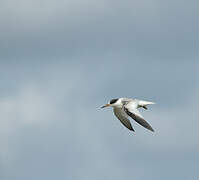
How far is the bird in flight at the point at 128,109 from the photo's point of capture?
50.1 m

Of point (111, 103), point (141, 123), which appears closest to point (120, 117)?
point (111, 103)

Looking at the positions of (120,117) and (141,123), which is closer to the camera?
(141,123)

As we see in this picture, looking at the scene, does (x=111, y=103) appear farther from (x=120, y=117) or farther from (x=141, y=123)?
(x=141, y=123)

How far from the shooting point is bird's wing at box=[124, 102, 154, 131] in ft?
162

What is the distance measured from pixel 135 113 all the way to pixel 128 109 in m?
1.17

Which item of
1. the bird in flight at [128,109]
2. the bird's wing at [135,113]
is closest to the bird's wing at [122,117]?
the bird in flight at [128,109]

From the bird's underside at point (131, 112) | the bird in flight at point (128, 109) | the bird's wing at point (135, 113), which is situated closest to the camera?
the bird's wing at point (135, 113)

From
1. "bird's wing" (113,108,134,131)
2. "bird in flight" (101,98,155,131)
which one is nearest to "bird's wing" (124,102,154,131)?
"bird in flight" (101,98,155,131)

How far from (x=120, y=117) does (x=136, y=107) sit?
203 inches

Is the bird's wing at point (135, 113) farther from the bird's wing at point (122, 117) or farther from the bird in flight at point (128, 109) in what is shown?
the bird's wing at point (122, 117)

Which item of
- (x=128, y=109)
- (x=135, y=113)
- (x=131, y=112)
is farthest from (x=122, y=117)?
(x=135, y=113)

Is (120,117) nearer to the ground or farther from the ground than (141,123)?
farther from the ground

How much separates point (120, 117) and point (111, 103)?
5.78ft

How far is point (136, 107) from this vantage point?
173 feet
